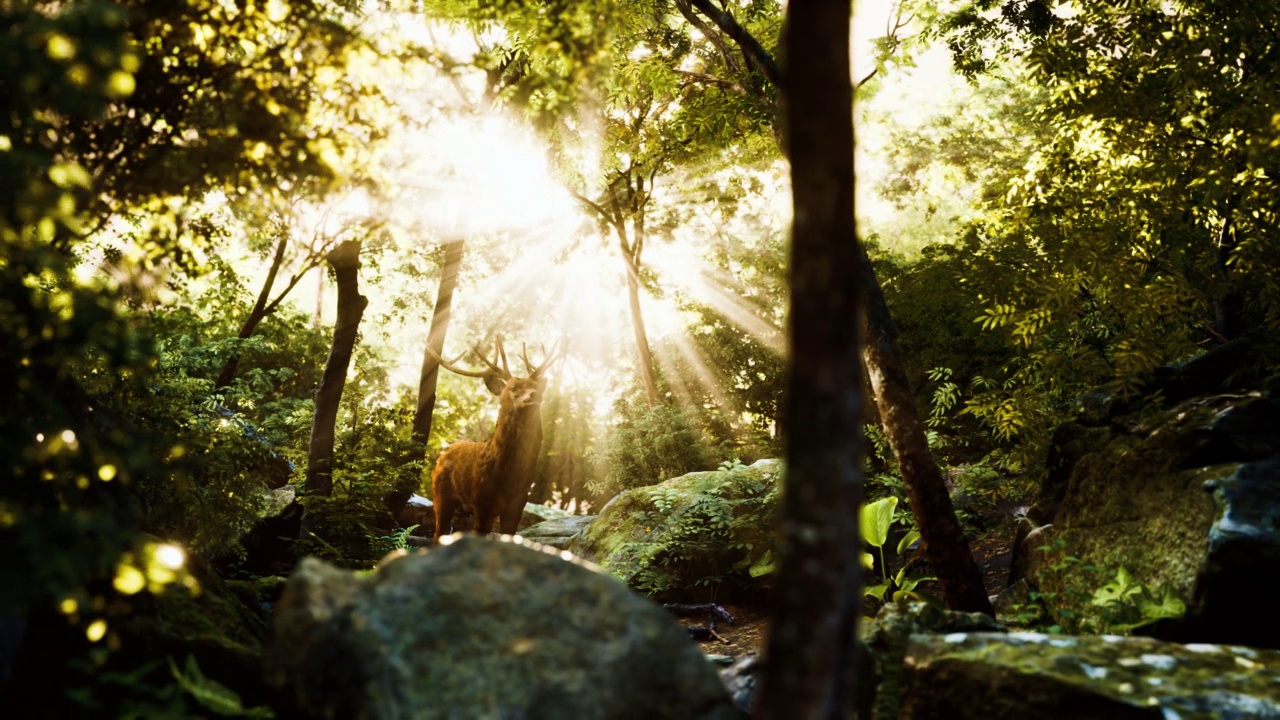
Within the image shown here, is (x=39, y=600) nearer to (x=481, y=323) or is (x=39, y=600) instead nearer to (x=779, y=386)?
(x=779, y=386)

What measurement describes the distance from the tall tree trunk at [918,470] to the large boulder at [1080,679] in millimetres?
2563

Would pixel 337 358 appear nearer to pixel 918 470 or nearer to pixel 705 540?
pixel 705 540

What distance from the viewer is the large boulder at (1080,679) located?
136 inches

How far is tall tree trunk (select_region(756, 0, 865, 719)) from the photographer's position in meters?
2.47

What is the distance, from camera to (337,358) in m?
11.2

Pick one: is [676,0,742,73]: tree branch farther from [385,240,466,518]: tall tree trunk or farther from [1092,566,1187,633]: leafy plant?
[385,240,466,518]: tall tree trunk

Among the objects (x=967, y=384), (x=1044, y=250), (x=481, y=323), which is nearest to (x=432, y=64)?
(x=1044, y=250)

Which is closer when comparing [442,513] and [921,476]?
[921,476]

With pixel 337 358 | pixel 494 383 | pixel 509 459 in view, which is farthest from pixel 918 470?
pixel 337 358

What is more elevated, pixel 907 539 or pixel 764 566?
pixel 907 539

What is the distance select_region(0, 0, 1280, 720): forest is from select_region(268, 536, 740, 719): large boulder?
0.05 ft

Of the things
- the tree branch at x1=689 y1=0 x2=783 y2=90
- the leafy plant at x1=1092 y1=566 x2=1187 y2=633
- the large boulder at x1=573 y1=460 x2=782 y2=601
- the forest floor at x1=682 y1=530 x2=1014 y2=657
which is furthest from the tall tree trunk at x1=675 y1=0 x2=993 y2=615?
the large boulder at x1=573 y1=460 x2=782 y2=601

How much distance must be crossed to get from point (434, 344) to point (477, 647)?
12.6 m

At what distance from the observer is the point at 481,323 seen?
28984 millimetres
